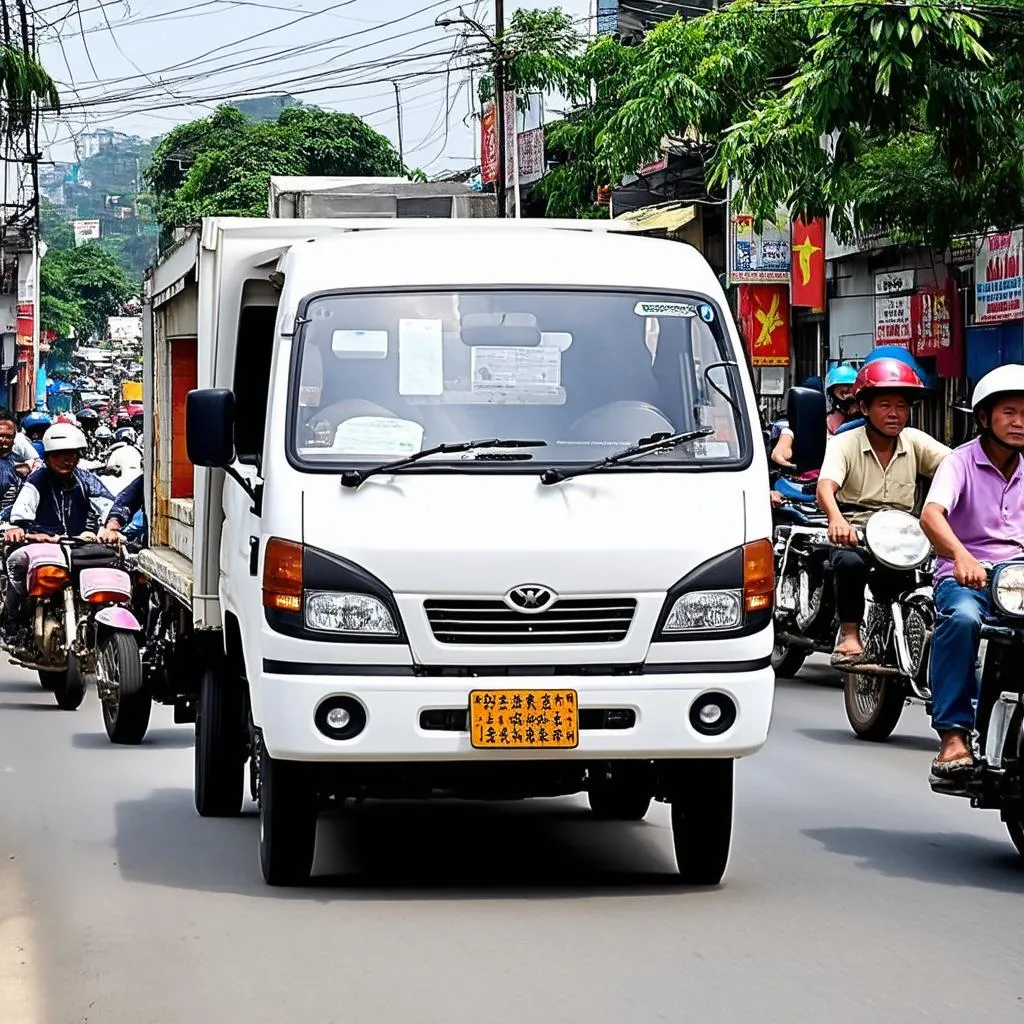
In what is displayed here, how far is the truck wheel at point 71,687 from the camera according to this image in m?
13.3

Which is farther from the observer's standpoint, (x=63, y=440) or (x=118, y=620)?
(x=63, y=440)

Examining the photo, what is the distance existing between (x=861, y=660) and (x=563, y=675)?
15.1 feet

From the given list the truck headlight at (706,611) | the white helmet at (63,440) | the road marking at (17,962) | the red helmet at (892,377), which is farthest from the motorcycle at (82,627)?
the truck headlight at (706,611)

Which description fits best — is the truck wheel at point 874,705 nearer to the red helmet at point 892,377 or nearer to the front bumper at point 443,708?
the red helmet at point 892,377

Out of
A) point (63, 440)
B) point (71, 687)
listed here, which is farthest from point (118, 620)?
point (63, 440)

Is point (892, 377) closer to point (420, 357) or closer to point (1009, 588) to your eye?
point (1009, 588)

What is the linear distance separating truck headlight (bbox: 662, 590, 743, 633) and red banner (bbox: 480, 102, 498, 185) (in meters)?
36.5

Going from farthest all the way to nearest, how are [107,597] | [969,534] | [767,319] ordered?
[767,319]
[107,597]
[969,534]

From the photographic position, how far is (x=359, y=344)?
24.1 ft

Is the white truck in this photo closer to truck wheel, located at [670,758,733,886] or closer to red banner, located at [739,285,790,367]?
truck wheel, located at [670,758,733,886]

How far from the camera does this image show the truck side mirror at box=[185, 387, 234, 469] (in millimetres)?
7262

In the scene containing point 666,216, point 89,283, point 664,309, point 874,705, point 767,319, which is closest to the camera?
point 664,309

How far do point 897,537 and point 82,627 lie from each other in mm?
4927

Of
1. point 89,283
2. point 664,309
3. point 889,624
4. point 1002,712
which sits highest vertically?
point 89,283
